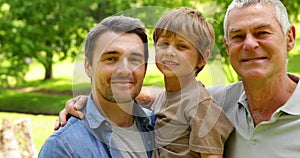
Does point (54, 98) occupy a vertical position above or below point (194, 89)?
below

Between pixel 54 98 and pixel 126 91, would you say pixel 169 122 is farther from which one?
pixel 54 98

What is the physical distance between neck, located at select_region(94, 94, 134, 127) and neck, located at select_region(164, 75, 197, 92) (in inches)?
7.1

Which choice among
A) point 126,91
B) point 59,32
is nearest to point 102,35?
point 126,91

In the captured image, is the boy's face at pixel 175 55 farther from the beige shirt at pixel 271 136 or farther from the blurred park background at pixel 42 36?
the blurred park background at pixel 42 36

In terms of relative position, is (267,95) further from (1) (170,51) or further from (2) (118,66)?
(2) (118,66)

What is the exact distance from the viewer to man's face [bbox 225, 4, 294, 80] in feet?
7.13

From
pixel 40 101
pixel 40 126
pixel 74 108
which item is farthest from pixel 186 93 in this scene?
pixel 40 101

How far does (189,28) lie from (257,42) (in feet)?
1.03

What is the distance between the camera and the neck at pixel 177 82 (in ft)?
7.09

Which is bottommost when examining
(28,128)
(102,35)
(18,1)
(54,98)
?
(54,98)

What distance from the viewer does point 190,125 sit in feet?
6.93

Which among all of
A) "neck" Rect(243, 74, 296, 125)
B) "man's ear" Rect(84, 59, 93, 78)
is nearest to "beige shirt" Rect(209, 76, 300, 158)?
"neck" Rect(243, 74, 296, 125)

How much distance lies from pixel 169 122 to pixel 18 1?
29.8ft

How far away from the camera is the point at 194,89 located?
7.06ft
